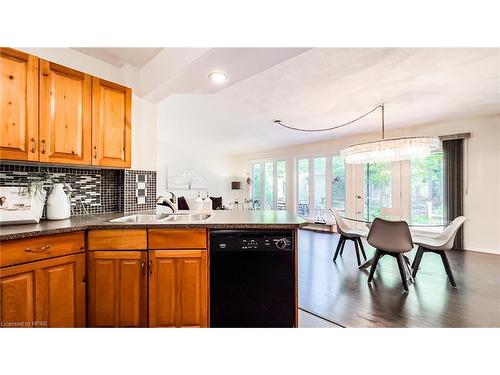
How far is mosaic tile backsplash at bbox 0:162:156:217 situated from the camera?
176cm

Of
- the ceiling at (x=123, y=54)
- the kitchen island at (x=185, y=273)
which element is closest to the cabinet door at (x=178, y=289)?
the kitchen island at (x=185, y=273)

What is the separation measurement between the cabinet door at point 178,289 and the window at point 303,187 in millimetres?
5503

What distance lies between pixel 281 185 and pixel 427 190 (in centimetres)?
380

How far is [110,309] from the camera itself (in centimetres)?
151

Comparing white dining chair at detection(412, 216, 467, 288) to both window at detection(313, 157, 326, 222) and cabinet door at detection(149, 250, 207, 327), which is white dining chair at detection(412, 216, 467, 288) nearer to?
cabinet door at detection(149, 250, 207, 327)

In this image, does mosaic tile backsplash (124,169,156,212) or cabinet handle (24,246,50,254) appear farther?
mosaic tile backsplash (124,169,156,212)

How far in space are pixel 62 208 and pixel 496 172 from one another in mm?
6073

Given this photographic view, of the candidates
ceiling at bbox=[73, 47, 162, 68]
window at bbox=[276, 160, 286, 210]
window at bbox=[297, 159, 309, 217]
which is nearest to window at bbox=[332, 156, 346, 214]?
window at bbox=[297, 159, 309, 217]

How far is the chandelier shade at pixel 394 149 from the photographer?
2.88 m

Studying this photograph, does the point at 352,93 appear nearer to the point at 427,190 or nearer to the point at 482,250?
the point at 427,190

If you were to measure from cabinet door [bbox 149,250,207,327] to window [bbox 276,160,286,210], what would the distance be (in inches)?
231

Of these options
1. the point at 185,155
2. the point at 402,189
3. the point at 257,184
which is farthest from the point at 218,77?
the point at 257,184
